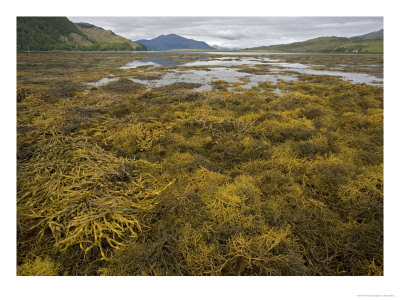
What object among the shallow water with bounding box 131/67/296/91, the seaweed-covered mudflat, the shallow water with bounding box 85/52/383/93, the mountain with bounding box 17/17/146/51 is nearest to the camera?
the seaweed-covered mudflat

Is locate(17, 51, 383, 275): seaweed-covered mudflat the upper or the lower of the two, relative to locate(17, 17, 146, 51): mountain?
lower

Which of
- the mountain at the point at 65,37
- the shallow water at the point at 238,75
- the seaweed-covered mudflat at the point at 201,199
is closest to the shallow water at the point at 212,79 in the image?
the shallow water at the point at 238,75

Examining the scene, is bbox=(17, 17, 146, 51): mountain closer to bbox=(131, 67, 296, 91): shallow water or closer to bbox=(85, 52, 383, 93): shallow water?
bbox=(85, 52, 383, 93): shallow water

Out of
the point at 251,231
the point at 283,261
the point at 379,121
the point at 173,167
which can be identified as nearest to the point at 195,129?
the point at 173,167

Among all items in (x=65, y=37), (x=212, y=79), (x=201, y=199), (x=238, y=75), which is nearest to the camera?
(x=201, y=199)

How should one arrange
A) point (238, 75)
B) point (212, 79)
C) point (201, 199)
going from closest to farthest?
point (201, 199)
point (212, 79)
point (238, 75)

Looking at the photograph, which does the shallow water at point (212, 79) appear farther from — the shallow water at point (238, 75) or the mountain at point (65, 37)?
the mountain at point (65, 37)

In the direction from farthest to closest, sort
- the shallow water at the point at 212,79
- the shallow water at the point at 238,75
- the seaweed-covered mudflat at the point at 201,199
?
the shallow water at the point at 238,75
the shallow water at the point at 212,79
the seaweed-covered mudflat at the point at 201,199

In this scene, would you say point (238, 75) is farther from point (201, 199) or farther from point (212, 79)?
point (201, 199)

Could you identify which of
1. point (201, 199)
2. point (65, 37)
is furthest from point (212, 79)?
point (65, 37)

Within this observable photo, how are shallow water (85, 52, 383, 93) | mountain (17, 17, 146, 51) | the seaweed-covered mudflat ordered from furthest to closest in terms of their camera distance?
1. mountain (17, 17, 146, 51)
2. shallow water (85, 52, 383, 93)
3. the seaweed-covered mudflat

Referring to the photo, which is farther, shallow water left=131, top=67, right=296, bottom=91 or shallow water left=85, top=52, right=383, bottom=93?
shallow water left=85, top=52, right=383, bottom=93

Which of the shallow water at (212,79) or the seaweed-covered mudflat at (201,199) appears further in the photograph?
the shallow water at (212,79)

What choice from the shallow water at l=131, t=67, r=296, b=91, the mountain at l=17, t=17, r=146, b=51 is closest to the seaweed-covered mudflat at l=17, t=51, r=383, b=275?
the shallow water at l=131, t=67, r=296, b=91
